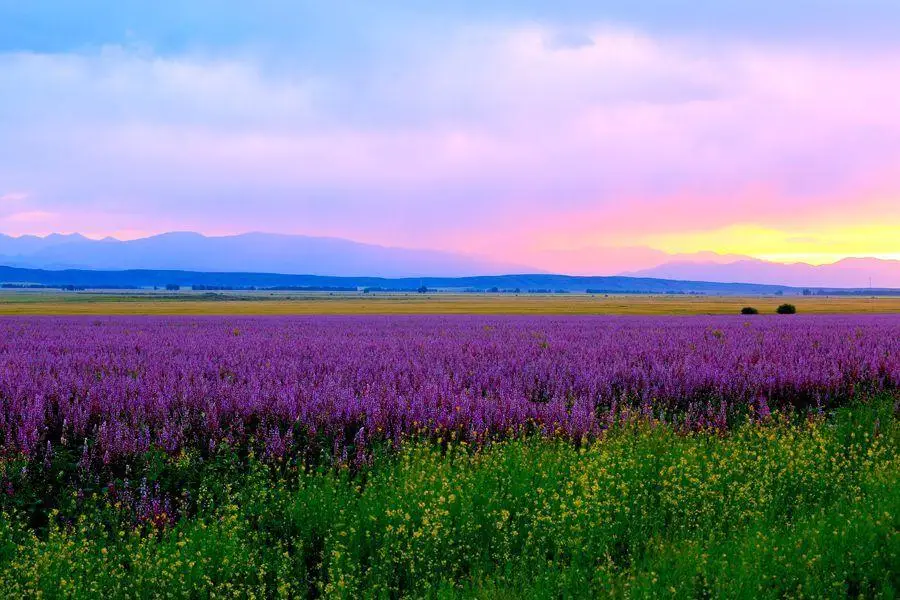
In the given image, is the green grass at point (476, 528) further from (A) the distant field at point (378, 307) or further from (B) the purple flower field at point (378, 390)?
(A) the distant field at point (378, 307)

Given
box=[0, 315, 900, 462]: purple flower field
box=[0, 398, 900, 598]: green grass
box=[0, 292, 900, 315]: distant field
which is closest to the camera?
box=[0, 398, 900, 598]: green grass

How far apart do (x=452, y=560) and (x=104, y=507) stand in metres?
3.06

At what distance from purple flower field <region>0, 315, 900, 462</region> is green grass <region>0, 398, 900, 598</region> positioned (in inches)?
24.4

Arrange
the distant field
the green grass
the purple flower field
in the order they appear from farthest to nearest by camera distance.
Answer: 1. the distant field
2. the purple flower field
3. the green grass

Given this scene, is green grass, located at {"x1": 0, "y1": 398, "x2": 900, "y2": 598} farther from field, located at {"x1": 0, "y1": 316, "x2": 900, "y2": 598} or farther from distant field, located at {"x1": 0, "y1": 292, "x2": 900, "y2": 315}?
distant field, located at {"x1": 0, "y1": 292, "x2": 900, "y2": 315}

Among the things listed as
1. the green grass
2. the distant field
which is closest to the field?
the green grass

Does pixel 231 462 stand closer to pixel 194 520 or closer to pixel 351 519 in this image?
pixel 194 520

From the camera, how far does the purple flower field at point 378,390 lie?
7.13 m

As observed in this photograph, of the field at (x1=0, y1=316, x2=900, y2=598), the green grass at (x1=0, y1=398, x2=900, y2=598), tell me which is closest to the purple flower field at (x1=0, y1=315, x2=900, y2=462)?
the field at (x1=0, y1=316, x2=900, y2=598)

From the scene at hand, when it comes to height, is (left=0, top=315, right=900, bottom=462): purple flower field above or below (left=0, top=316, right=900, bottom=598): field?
above

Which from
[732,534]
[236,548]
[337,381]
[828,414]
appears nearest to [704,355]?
[828,414]

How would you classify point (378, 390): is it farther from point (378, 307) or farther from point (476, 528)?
point (378, 307)

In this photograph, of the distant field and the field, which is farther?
the distant field

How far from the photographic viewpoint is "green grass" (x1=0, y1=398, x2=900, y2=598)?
439cm
